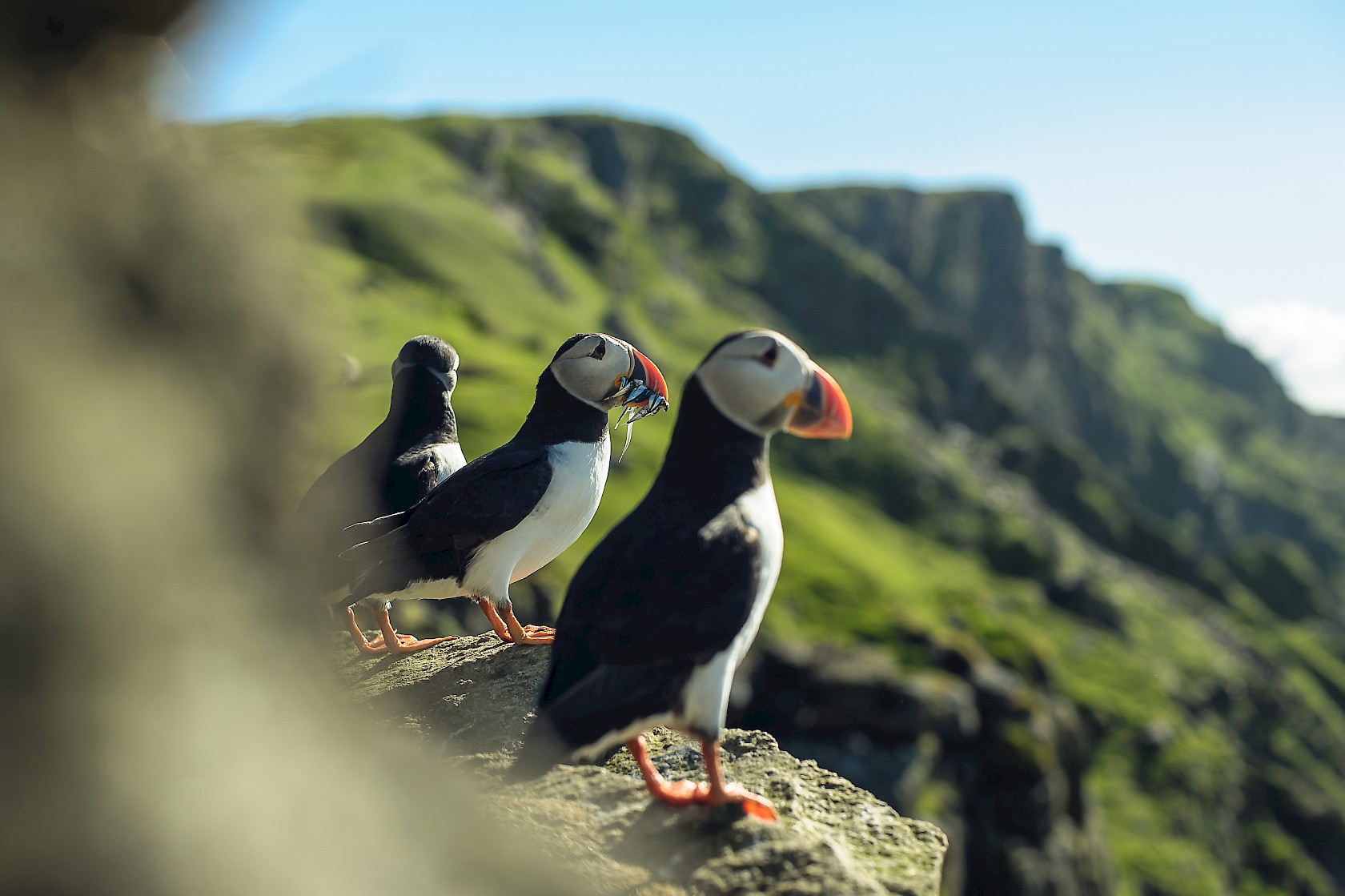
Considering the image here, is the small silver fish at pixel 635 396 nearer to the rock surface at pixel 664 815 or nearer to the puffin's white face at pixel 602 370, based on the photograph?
the puffin's white face at pixel 602 370

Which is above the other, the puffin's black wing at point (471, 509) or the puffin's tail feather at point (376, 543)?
the puffin's black wing at point (471, 509)

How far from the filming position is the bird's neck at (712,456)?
624cm

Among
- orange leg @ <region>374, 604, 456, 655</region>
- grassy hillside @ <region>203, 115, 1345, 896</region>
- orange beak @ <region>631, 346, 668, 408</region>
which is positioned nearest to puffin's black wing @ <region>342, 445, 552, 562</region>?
orange beak @ <region>631, 346, 668, 408</region>

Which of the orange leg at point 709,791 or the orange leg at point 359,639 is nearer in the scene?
the orange leg at point 709,791

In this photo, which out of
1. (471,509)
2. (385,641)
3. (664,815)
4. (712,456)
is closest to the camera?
(664,815)

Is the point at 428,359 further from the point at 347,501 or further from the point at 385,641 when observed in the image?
the point at 385,641

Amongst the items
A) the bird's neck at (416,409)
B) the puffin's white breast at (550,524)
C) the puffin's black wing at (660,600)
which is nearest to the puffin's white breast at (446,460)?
the bird's neck at (416,409)

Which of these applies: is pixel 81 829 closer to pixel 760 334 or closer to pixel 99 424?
pixel 99 424

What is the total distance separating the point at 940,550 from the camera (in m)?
125

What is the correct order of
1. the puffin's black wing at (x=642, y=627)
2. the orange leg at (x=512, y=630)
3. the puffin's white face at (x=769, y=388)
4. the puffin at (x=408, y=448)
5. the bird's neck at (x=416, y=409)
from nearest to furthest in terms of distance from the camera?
the puffin's black wing at (x=642, y=627), the puffin's white face at (x=769, y=388), the puffin at (x=408, y=448), the orange leg at (x=512, y=630), the bird's neck at (x=416, y=409)

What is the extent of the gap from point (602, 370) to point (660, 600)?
3345 millimetres

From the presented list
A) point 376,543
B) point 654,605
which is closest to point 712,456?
point 654,605

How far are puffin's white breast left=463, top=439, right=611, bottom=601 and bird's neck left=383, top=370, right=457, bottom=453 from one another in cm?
151

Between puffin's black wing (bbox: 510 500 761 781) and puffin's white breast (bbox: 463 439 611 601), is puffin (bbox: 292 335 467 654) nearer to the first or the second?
puffin's white breast (bbox: 463 439 611 601)
